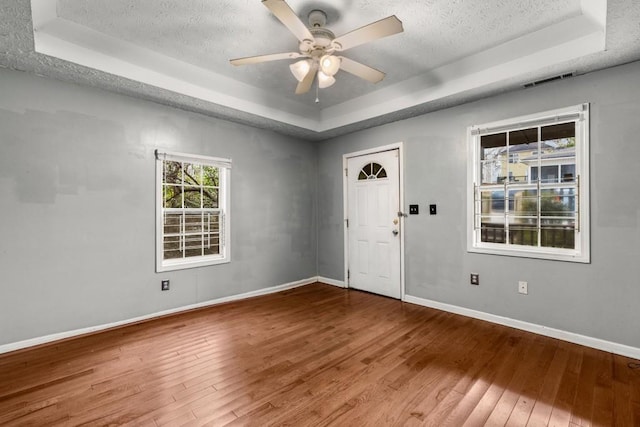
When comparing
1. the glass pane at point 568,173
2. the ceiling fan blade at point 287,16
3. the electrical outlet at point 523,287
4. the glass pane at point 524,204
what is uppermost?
the ceiling fan blade at point 287,16

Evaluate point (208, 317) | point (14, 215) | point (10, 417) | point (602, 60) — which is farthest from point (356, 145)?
point (10, 417)

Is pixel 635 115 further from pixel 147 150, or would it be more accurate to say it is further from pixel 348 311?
pixel 147 150

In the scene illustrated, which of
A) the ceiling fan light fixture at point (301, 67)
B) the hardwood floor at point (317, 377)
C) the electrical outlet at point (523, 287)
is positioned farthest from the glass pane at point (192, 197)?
the electrical outlet at point (523, 287)

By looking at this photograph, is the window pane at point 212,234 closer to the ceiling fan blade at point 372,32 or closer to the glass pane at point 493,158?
the ceiling fan blade at point 372,32

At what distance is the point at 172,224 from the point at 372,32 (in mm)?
2976

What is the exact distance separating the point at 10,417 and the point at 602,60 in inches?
193

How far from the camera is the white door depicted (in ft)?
13.6

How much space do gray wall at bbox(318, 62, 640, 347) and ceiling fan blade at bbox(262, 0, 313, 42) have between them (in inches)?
87.7

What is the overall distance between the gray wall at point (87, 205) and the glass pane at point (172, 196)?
20cm

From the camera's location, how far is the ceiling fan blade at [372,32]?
187cm

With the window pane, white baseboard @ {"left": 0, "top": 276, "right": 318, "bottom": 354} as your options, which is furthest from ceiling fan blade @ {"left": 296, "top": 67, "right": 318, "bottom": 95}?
white baseboard @ {"left": 0, "top": 276, "right": 318, "bottom": 354}

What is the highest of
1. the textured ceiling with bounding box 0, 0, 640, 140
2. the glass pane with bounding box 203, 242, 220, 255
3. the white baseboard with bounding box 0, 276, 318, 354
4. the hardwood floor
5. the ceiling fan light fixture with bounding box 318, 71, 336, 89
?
the textured ceiling with bounding box 0, 0, 640, 140

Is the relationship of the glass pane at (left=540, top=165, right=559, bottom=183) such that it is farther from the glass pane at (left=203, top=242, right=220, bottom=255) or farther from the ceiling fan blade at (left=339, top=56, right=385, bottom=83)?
the glass pane at (left=203, top=242, right=220, bottom=255)

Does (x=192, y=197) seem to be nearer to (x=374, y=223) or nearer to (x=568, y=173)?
(x=374, y=223)
